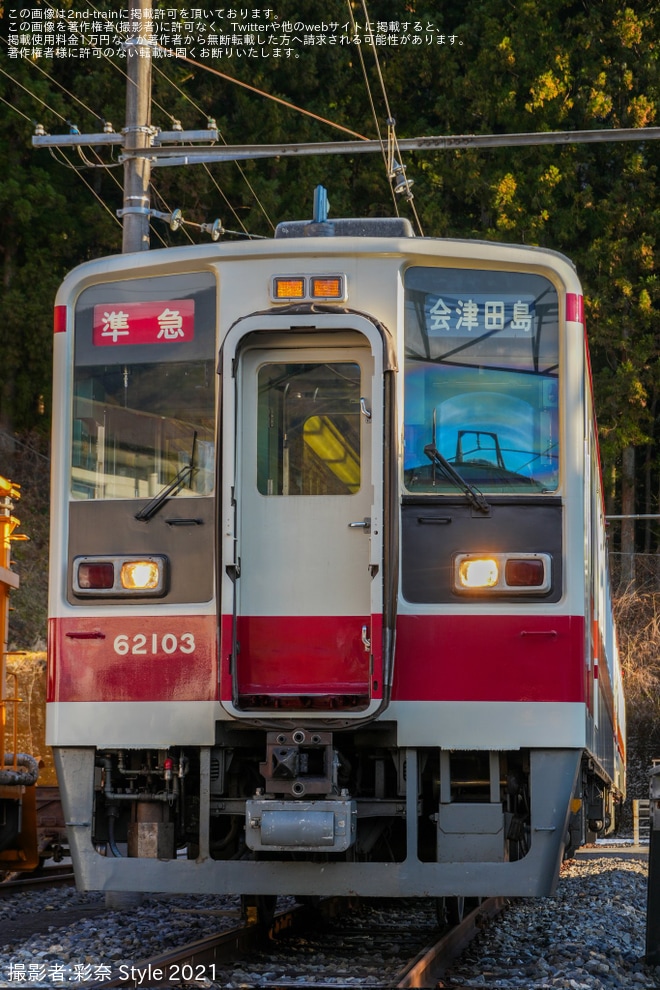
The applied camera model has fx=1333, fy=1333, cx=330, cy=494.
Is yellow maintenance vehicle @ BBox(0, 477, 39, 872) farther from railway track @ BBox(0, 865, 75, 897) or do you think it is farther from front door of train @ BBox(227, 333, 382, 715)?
front door of train @ BBox(227, 333, 382, 715)

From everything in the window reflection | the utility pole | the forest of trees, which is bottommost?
the window reflection

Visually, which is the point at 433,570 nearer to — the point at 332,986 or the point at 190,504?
the point at 190,504

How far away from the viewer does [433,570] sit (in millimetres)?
6543

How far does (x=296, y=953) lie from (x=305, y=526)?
2.60 metres

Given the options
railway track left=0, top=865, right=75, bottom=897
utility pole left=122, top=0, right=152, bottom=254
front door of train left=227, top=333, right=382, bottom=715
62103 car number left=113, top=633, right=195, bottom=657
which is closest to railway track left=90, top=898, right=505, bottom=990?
front door of train left=227, top=333, right=382, bottom=715

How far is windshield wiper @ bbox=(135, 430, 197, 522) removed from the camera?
670 centimetres

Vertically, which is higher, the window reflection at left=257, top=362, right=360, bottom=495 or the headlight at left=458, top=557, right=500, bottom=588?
the window reflection at left=257, top=362, right=360, bottom=495

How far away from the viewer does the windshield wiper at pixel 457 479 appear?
6.52 m

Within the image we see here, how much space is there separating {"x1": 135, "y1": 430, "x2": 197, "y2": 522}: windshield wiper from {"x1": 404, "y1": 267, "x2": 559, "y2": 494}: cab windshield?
1.08 metres

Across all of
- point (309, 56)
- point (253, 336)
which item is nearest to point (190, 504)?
point (253, 336)

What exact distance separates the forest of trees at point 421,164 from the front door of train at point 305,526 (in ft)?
57.5

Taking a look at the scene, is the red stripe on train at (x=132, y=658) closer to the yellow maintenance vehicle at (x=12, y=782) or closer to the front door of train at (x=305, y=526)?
the front door of train at (x=305, y=526)

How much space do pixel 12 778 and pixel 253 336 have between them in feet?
17.5

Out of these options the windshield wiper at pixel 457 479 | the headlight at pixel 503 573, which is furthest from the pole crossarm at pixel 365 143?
the headlight at pixel 503 573
